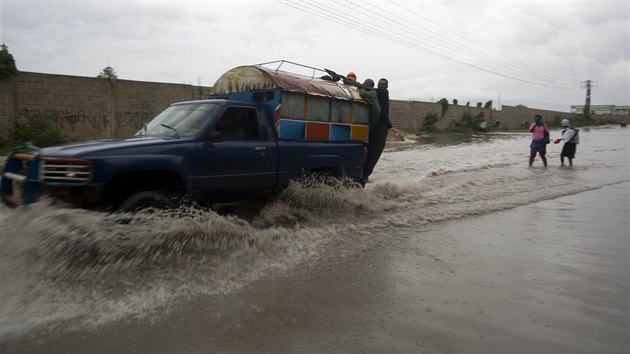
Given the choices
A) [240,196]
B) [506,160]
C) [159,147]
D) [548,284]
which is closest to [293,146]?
[240,196]

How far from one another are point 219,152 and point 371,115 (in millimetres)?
3921

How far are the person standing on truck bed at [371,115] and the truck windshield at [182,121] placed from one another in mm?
3655

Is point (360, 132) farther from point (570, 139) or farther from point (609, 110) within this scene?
A: point (609, 110)

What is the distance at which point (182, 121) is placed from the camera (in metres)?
5.58

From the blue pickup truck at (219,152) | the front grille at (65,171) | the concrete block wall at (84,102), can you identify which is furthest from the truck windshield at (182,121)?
the concrete block wall at (84,102)

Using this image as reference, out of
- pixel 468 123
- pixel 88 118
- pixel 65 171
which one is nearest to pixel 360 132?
pixel 65 171

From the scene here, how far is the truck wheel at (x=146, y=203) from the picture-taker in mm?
4574

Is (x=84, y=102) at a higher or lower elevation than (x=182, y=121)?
higher

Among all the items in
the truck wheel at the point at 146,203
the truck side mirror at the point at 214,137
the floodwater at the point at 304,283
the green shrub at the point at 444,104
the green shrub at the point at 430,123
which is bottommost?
the floodwater at the point at 304,283

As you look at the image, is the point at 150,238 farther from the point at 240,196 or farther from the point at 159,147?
the point at 240,196

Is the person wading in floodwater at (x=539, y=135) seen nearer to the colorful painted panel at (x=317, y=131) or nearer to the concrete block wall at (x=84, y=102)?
the colorful painted panel at (x=317, y=131)

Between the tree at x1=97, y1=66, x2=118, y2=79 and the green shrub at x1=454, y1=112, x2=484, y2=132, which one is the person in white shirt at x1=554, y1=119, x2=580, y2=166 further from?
the green shrub at x1=454, y1=112, x2=484, y2=132

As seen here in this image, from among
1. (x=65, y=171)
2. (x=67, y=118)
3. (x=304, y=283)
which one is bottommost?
(x=304, y=283)

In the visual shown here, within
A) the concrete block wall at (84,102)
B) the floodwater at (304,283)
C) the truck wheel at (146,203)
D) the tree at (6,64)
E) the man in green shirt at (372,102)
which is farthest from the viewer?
the concrete block wall at (84,102)
